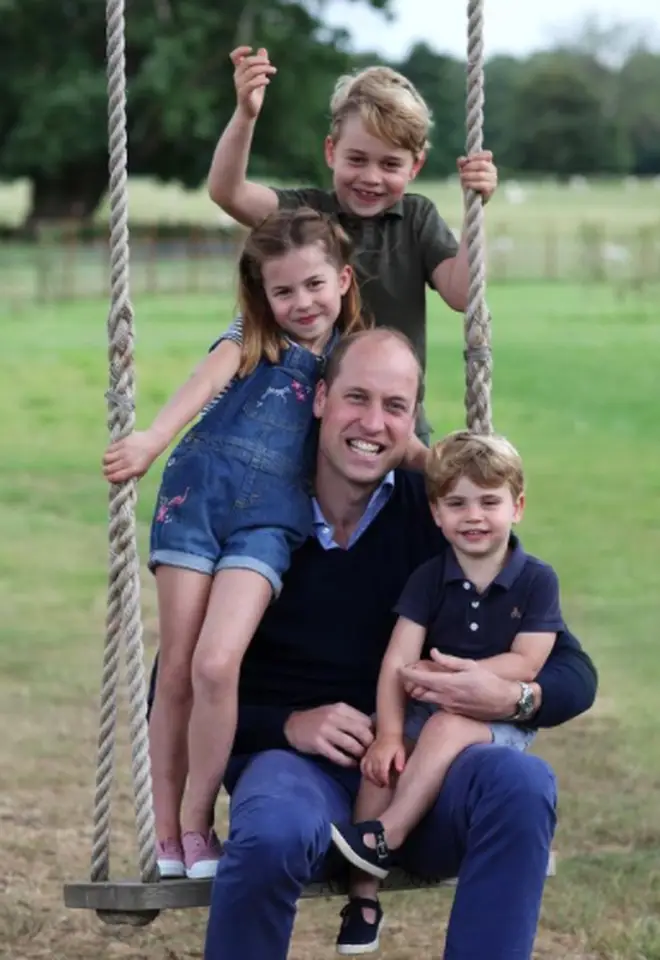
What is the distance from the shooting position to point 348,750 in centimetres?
353

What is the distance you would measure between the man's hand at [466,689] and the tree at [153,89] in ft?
121

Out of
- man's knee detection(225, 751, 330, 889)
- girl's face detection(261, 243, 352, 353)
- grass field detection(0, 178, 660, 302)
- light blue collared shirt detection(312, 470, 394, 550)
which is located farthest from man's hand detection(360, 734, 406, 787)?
grass field detection(0, 178, 660, 302)

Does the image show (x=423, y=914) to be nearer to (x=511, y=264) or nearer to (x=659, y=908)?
(x=659, y=908)

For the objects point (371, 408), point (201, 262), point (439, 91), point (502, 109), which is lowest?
point (371, 408)

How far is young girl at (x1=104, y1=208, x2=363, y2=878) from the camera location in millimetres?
3551

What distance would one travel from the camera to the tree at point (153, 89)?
4012 cm

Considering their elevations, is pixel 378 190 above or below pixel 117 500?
above

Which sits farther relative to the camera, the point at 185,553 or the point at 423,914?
the point at 423,914

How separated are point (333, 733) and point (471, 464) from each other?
0.56 metres

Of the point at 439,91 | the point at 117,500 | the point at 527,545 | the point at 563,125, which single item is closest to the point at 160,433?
the point at 117,500

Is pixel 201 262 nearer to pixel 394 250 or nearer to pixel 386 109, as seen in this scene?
pixel 394 250

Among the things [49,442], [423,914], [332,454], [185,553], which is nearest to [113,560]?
[185,553]

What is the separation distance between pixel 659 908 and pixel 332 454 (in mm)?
2242

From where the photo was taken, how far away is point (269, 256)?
3711 mm
